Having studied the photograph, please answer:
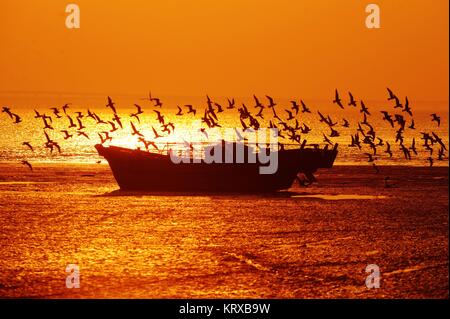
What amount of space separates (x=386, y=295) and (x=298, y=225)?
14643 millimetres

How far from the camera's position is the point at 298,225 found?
38.2 metres

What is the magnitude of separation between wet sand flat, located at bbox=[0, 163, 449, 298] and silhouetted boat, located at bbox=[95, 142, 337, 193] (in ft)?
6.56

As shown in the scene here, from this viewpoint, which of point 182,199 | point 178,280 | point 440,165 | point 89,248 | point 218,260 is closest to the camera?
point 178,280

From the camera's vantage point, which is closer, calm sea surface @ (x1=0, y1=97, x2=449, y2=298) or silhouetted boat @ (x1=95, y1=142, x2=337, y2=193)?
calm sea surface @ (x1=0, y1=97, x2=449, y2=298)

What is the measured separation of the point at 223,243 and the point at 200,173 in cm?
2427

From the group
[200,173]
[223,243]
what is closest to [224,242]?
[223,243]

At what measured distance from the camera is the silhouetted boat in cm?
5669

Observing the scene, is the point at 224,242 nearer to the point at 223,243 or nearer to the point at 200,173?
the point at 223,243

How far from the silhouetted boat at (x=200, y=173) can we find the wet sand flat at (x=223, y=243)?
78.8 inches

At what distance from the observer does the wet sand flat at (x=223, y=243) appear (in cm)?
2452

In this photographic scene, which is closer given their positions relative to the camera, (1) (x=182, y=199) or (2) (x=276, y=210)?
(2) (x=276, y=210)

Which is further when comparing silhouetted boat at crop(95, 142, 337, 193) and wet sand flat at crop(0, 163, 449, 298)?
silhouetted boat at crop(95, 142, 337, 193)
